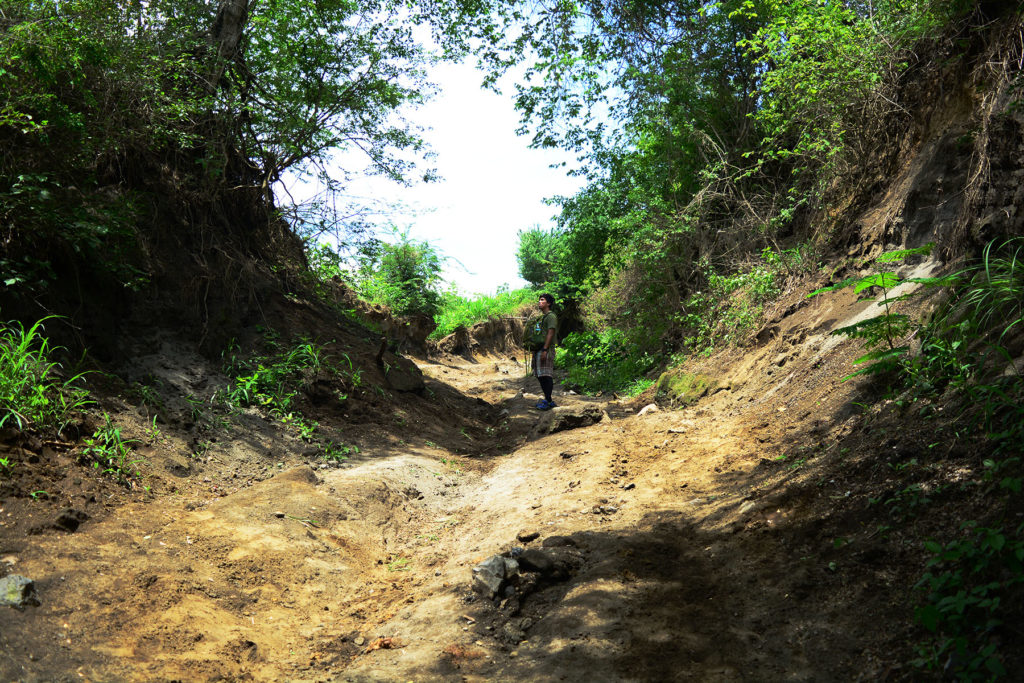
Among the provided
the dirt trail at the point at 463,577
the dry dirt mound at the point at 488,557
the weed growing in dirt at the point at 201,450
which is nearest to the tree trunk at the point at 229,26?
the dry dirt mound at the point at 488,557

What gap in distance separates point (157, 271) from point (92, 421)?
2616 millimetres

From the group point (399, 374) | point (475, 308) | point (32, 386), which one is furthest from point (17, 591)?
point (475, 308)

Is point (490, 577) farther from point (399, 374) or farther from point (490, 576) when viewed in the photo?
point (399, 374)

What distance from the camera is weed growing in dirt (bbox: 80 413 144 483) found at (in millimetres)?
4602

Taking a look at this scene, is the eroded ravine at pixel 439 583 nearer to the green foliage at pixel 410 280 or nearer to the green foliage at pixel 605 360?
the green foliage at pixel 605 360

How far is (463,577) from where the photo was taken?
385 centimetres

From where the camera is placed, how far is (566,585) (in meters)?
3.42

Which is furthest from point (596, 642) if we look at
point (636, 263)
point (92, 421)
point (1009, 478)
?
point (636, 263)

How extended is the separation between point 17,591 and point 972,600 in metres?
4.24

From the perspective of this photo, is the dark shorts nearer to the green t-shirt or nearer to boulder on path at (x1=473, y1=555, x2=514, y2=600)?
the green t-shirt

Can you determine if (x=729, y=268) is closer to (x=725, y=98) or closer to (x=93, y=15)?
(x=725, y=98)

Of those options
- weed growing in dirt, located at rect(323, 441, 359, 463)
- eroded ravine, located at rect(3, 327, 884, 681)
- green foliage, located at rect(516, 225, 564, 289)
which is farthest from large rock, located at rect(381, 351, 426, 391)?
green foliage, located at rect(516, 225, 564, 289)

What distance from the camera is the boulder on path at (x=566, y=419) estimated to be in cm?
786

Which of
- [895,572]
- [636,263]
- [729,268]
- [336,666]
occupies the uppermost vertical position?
[636,263]
